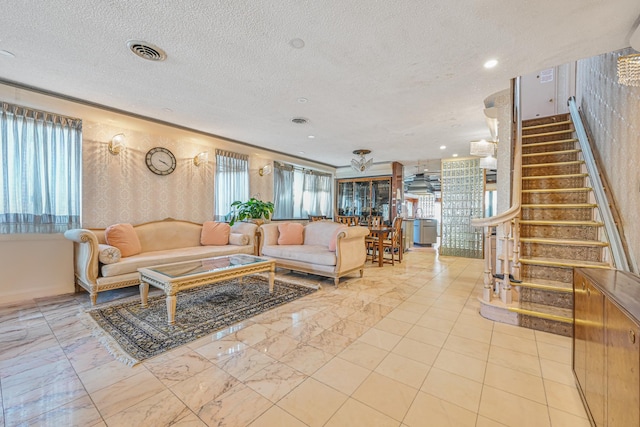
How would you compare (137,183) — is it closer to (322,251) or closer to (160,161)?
(160,161)

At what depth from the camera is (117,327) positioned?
7.55ft

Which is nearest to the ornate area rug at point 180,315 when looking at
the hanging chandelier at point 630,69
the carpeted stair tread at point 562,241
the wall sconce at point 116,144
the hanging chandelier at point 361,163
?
the wall sconce at point 116,144

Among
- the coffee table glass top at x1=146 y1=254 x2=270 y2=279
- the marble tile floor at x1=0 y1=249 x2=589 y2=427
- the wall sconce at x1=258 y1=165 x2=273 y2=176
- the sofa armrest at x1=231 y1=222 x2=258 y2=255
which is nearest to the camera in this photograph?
the marble tile floor at x1=0 y1=249 x2=589 y2=427

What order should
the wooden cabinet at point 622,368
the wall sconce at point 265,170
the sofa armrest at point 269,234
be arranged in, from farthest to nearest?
the wall sconce at point 265,170 → the sofa armrest at point 269,234 → the wooden cabinet at point 622,368

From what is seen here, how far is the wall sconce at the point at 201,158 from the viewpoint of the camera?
465 centimetres

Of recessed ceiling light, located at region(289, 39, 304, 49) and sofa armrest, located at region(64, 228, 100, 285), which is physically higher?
recessed ceiling light, located at region(289, 39, 304, 49)

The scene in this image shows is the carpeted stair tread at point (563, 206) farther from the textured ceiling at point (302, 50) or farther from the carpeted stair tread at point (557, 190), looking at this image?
the textured ceiling at point (302, 50)

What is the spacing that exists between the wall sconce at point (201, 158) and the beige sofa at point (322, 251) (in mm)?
1620

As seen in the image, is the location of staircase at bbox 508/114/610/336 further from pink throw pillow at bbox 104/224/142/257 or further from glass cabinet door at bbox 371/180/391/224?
pink throw pillow at bbox 104/224/142/257

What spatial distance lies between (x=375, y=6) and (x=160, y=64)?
2.03m

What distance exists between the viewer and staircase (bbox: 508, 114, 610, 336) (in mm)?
2420

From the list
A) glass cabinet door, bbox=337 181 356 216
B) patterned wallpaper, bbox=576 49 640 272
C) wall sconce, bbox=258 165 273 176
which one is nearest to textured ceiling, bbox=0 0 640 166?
patterned wallpaper, bbox=576 49 640 272

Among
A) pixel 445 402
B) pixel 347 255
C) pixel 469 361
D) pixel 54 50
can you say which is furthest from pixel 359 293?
pixel 54 50

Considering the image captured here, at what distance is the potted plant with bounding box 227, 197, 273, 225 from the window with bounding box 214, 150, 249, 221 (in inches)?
5.3
